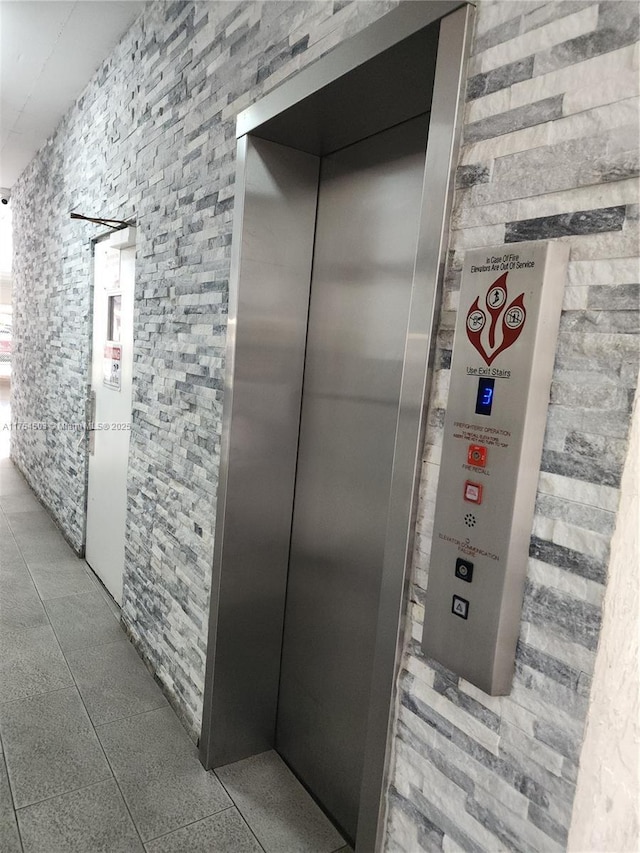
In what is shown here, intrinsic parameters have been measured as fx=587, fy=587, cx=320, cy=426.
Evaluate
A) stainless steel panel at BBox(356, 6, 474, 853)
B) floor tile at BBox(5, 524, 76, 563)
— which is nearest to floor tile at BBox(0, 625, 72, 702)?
floor tile at BBox(5, 524, 76, 563)

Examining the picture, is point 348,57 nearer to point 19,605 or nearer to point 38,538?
point 19,605

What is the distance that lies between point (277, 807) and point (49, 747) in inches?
41.7

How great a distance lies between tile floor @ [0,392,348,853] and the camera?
2188mm

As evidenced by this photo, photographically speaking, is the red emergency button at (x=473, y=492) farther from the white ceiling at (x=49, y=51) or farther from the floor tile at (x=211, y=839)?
the white ceiling at (x=49, y=51)

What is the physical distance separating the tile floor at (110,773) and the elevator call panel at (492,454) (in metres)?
1.47

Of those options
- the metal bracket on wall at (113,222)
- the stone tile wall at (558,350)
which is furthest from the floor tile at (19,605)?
the stone tile wall at (558,350)

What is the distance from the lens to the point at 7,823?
7.18ft

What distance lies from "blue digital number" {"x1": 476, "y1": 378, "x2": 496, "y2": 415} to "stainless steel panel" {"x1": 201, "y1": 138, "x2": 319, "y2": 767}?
4.12ft

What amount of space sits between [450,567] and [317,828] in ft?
5.22

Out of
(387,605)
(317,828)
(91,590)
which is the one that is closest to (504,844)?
(387,605)

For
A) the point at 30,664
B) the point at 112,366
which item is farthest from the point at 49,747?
the point at 112,366

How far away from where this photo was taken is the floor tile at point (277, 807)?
221 centimetres

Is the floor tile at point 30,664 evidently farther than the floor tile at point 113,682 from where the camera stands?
Yes

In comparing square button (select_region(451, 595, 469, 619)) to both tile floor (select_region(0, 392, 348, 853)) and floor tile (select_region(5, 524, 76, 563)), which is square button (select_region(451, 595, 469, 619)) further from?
floor tile (select_region(5, 524, 76, 563))
